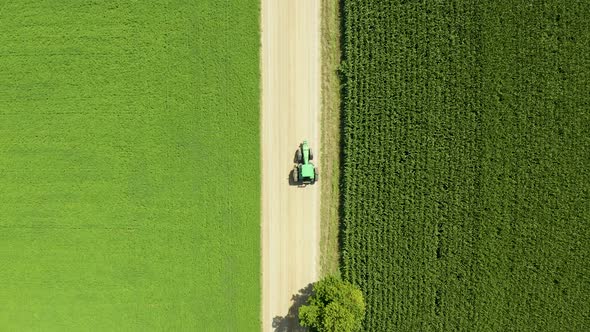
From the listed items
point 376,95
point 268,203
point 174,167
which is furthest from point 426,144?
point 174,167

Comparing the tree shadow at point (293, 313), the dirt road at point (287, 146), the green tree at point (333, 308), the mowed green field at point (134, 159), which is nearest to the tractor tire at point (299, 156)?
the dirt road at point (287, 146)

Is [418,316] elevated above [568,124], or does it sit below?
below

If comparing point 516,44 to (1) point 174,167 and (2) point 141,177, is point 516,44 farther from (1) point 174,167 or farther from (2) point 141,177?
(2) point 141,177

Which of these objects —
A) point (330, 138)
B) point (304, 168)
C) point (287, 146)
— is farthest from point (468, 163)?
point (287, 146)

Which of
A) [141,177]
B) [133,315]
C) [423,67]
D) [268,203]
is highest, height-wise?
[423,67]

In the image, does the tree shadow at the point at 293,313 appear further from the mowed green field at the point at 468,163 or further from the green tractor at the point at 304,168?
the green tractor at the point at 304,168

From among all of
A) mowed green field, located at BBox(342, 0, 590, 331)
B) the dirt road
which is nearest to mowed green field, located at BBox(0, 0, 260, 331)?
the dirt road

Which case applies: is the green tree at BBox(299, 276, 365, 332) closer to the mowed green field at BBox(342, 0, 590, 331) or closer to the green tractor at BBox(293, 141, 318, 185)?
the mowed green field at BBox(342, 0, 590, 331)
